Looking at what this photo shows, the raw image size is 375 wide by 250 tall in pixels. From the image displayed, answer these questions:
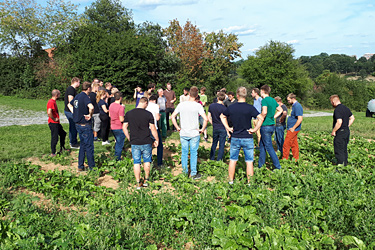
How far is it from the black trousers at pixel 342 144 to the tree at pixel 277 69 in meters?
37.8

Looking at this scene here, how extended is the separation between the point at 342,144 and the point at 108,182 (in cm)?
567

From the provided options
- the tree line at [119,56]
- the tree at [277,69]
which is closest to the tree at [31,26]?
the tree line at [119,56]

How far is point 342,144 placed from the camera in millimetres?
6641

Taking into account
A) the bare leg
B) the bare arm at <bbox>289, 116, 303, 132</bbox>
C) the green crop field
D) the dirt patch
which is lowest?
the dirt patch

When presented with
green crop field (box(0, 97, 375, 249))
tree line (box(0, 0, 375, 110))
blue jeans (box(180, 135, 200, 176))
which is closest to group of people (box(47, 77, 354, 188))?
blue jeans (box(180, 135, 200, 176))

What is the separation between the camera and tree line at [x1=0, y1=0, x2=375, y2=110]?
89.1ft

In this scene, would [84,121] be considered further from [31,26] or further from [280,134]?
[31,26]

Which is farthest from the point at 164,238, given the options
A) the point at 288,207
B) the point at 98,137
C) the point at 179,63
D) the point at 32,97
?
the point at 179,63

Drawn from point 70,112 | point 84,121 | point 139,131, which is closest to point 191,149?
point 139,131

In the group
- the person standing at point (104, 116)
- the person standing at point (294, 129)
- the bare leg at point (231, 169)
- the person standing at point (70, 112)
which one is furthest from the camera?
the person standing at point (104, 116)

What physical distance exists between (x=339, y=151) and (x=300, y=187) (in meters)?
2.61

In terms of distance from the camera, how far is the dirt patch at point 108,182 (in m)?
5.82

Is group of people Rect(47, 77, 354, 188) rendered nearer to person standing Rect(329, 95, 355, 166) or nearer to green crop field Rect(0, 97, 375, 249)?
person standing Rect(329, 95, 355, 166)

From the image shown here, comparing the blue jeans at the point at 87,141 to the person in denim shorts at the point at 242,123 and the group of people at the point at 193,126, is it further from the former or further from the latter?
the person in denim shorts at the point at 242,123
